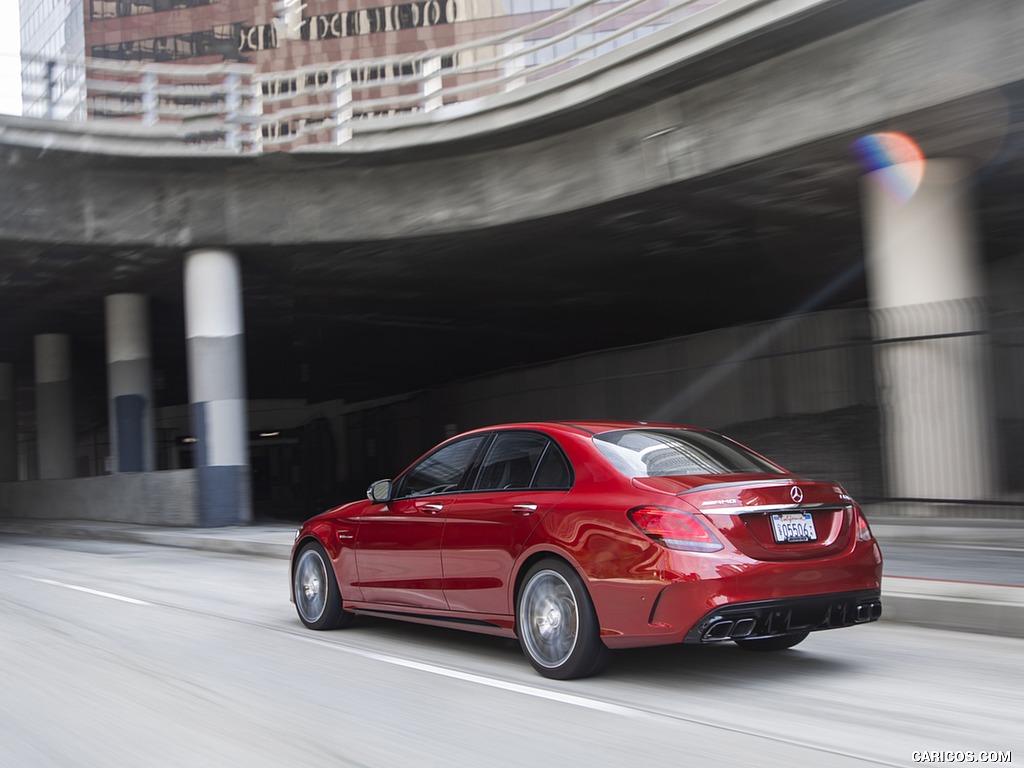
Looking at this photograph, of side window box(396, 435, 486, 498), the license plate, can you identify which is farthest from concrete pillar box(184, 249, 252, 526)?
the license plate

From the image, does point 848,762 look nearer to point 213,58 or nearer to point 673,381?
point 673,381

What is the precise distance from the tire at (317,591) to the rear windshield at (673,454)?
2.88 meters

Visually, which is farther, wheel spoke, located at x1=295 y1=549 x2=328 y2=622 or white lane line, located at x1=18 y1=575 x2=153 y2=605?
white lane line, located at x1=18 y1=575 x2=153 y2=605

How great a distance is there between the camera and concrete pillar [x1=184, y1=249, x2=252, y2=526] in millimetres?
22750

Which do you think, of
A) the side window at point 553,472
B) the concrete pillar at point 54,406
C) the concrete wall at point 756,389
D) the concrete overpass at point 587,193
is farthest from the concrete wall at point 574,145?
the concrete pillar at point 54,406

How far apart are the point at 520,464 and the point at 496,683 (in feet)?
4.46

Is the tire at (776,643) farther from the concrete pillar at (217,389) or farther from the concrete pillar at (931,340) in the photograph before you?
the concrete pillar at (217,389)

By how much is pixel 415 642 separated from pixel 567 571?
7.06 ft

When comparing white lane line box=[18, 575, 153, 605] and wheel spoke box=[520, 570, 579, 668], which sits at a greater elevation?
wheel spoke box=[520, 570, 579, 668]

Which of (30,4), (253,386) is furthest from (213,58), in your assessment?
(253,386)

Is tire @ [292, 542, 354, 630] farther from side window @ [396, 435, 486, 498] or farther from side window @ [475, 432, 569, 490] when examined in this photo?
side window @ [475, 432, 569, 490]

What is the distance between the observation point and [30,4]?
92875mm

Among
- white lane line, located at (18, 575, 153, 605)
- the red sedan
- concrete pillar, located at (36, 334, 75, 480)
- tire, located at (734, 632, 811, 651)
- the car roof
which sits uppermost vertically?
concrete pillar, located at (36, 334, 75, 480)

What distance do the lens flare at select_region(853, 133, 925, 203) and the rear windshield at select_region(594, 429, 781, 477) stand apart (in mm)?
9112
